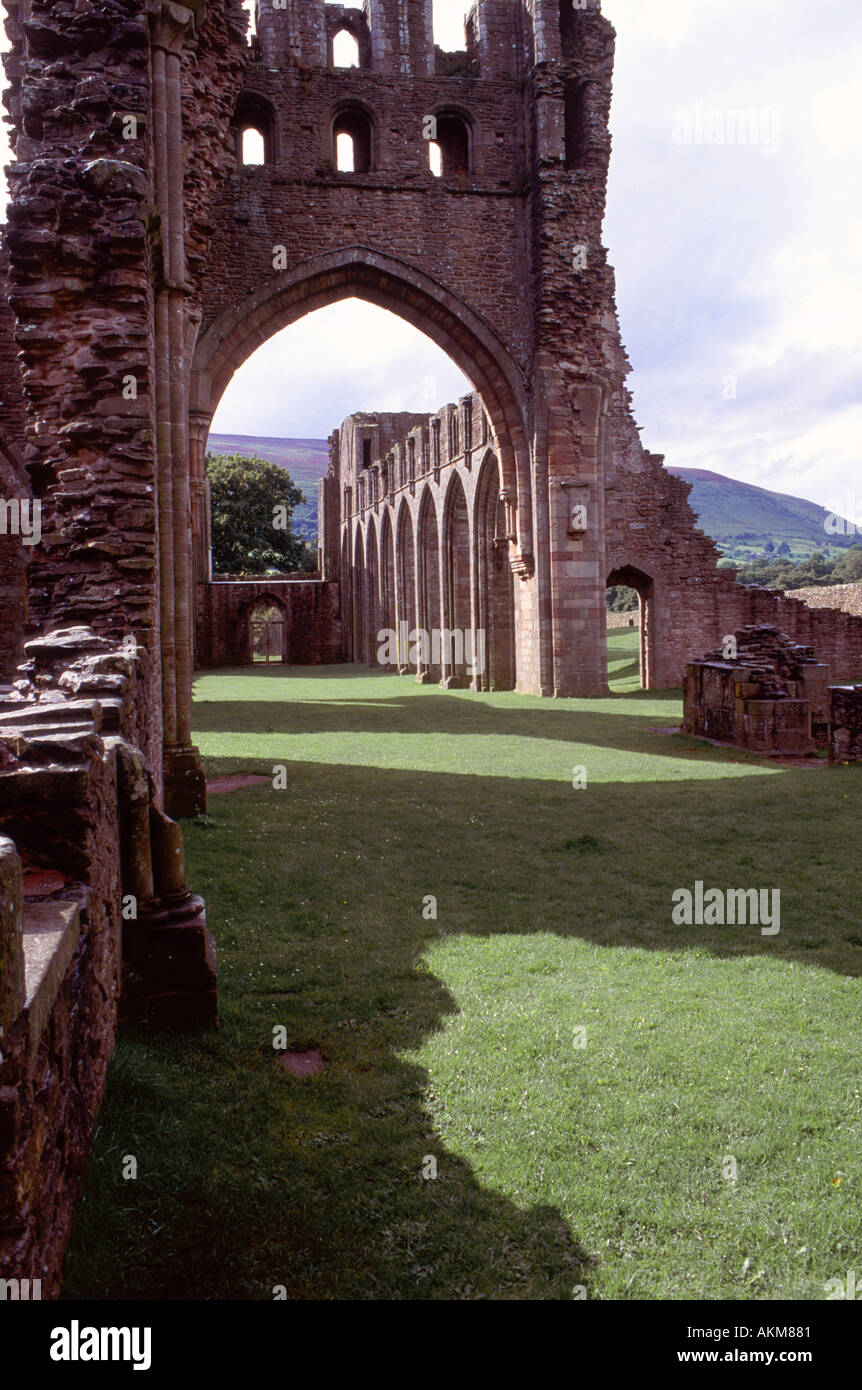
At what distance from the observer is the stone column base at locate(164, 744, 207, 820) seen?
26.6 feet

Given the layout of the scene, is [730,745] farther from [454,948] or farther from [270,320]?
[270,320]

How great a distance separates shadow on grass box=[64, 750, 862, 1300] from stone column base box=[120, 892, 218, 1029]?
118 millimetres

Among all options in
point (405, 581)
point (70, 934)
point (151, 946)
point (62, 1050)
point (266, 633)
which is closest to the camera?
point (62, 1050)

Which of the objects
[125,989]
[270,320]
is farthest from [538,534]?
[125,989]

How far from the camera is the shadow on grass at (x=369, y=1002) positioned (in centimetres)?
235

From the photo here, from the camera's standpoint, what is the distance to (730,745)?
12.2 metres

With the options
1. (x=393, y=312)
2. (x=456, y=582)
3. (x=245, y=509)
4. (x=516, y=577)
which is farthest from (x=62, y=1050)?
(x=245, y=509)

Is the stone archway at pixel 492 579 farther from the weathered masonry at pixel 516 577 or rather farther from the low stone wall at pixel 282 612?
the low stone wall at pixel 282 612

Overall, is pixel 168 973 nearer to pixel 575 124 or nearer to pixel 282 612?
pixel 575 124

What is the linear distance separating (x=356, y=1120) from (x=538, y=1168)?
24.4 inches

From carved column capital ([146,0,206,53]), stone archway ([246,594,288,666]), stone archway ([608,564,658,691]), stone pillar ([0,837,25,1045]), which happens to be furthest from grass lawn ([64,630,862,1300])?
stone archway ([246,594,288,666])

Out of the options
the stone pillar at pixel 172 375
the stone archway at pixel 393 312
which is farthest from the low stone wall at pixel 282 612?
the stone pillar at pixel 172 375

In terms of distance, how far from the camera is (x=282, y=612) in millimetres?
45344

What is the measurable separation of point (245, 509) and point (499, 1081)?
47.9m
